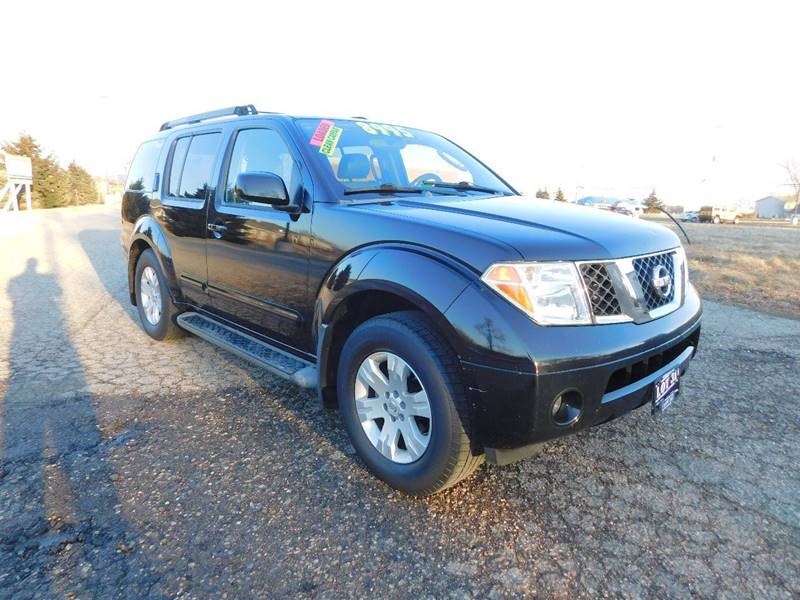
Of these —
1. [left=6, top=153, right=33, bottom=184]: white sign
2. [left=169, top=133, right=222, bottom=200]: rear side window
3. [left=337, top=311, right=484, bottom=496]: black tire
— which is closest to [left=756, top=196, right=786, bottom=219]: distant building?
[left=6, top=153, right=33, bottom=184]: white sign

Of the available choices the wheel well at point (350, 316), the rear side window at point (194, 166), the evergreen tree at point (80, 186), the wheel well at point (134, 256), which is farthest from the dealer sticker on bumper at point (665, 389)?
the evergreen tree at point (80, 186)

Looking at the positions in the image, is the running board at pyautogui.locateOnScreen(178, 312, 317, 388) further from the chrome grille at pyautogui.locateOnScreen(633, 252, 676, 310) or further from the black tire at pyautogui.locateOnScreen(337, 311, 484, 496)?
the chrome grille at pyautogui.locateOnScreen(633, 252, 676, 310)

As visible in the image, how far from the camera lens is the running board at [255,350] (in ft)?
9.30

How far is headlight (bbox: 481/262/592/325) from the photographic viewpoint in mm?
2020

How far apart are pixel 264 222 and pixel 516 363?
6.18 feet

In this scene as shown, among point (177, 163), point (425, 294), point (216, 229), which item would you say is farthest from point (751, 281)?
point (177, 163)

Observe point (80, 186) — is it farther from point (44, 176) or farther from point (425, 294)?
point (425, 294)

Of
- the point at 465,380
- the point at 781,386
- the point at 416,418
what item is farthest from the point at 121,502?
the point at 781,386

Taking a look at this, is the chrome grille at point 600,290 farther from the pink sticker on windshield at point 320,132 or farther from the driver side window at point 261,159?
the pink sticker on windshield at point 320,132

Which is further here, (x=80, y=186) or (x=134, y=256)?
(x=80, y=186)

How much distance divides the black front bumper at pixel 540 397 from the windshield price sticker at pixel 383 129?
206 centimetres

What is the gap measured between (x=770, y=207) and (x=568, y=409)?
110m

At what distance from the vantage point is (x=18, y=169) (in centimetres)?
2405

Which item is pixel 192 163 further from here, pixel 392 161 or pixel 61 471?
pixel 61 471
